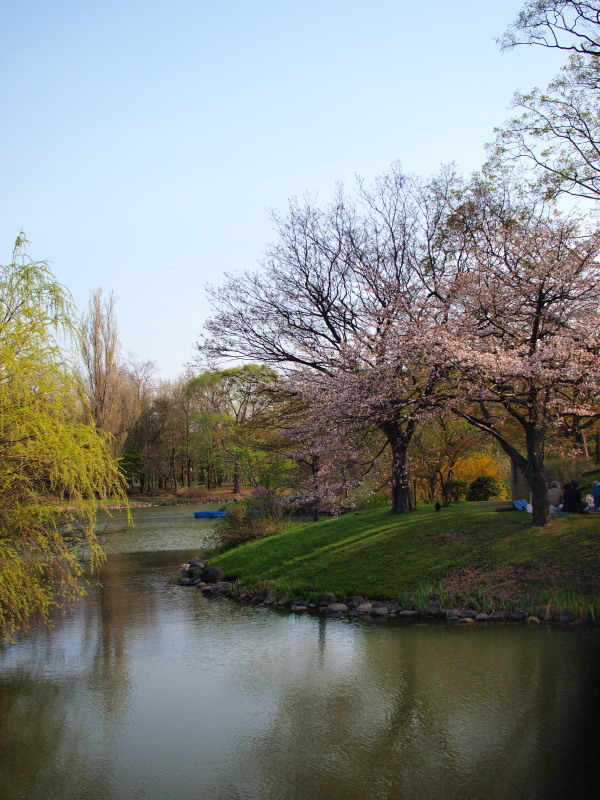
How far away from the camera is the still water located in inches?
254

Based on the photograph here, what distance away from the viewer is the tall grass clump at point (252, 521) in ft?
70.4

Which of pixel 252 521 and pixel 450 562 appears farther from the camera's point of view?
pixel 252 521

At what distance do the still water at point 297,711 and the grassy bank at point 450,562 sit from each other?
3.37 ft

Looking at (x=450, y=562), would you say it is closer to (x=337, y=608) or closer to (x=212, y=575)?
(x=337, y=608)

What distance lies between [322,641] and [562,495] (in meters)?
7.79

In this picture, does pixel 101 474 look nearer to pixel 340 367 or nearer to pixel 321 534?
pixel 340 367

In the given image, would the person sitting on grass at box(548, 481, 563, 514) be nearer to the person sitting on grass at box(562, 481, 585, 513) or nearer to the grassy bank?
the person sitting on grass at box(562, 481, 585, 513)

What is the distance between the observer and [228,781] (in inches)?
257

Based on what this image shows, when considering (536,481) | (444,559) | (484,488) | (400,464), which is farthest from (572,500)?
(484,488)

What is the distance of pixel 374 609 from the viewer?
13094mm

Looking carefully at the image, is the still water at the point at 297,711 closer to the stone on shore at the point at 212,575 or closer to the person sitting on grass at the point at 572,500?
the stone on shore at the point at 212,575

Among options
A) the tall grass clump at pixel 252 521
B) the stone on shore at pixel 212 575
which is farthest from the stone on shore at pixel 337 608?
the tall grass clump at pixel 252 521

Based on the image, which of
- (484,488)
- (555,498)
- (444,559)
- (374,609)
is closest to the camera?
(374,609)

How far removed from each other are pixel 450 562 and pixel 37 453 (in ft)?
30.1
